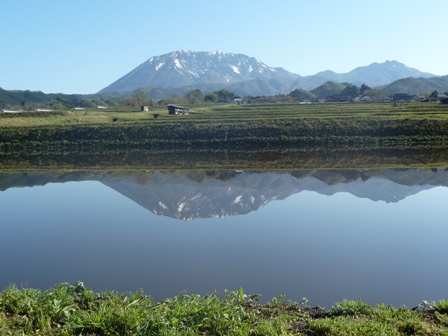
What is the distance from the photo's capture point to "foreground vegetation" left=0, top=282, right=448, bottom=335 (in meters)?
4.75

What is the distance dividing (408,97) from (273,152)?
46.7 m

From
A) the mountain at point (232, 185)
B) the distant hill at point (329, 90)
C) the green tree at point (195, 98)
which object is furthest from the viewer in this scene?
the distant hill at point (329, 90)

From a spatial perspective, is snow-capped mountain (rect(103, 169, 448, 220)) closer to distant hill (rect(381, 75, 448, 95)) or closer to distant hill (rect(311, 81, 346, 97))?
distant hill (rect(311, 81, 346, 97))

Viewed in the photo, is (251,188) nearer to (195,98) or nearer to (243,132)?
(243,132)

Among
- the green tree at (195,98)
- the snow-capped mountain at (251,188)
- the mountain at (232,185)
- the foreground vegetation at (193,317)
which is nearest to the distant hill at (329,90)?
the green tree at (195,98)

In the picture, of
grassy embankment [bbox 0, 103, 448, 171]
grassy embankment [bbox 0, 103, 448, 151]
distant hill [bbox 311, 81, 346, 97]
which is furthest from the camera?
distant hill [bbox 311, 81, 346, 97]

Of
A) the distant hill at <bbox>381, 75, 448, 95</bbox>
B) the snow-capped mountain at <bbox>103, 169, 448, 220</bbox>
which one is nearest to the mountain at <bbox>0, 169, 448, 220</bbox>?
the snow-capped mountain at <bbox>103, 169, 448, 220</bbox>

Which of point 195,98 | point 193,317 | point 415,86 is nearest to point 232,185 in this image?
point 193,317

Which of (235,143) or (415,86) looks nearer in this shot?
(235,143)

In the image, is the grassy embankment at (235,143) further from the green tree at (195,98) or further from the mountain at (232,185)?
the green tree at (195,98)

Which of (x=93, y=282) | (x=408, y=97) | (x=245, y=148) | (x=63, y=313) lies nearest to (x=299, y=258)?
(x=93, y=282)

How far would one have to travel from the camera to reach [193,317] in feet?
16.6

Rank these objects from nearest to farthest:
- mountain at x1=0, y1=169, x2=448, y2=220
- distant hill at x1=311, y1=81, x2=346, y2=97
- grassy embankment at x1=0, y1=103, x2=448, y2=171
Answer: mountain at x1=0, y1=169, x2=448, y2=220 < grassy embankment at x1=0, y1=103, x2=448, y2=171 < distant hill at x1=311, y1=81, x2=346, y2=97

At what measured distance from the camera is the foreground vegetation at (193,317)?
4754mm
